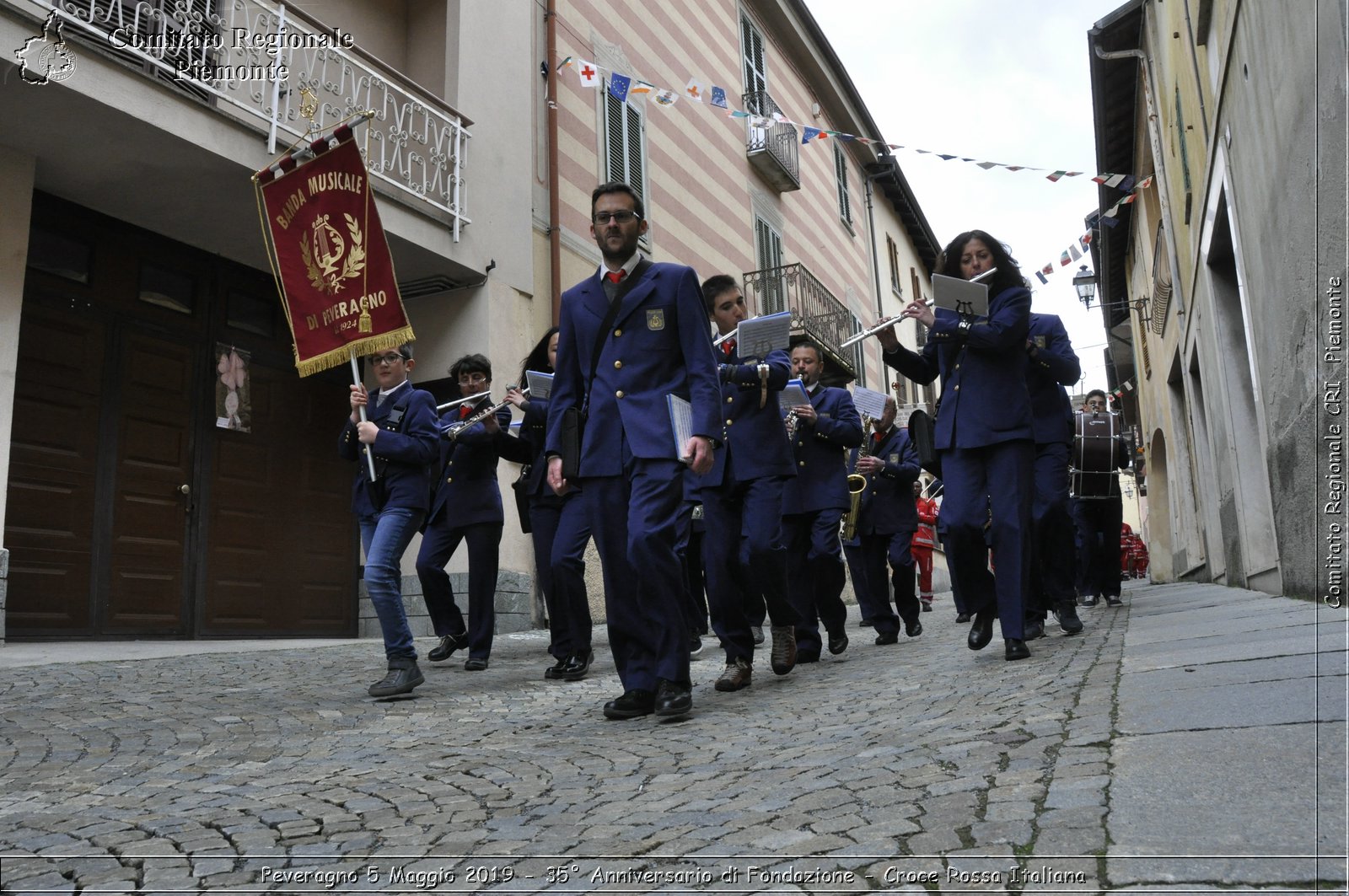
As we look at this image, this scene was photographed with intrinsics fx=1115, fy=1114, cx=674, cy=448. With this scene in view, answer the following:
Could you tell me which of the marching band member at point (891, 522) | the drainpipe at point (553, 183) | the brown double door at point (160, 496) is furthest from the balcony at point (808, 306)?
the marching band member at point (891, 522)

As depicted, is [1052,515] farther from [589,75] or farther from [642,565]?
[589,75]

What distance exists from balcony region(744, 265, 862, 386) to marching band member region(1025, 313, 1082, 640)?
1122 cm

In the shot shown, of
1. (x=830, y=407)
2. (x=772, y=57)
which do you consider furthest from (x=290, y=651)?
(x=772, y=57)

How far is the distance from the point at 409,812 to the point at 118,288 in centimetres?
809

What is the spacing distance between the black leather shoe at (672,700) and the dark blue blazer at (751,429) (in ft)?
4.51

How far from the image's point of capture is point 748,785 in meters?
2.91

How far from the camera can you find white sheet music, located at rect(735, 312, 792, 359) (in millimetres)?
5121

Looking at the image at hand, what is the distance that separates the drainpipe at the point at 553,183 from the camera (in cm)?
1306

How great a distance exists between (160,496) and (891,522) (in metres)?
6.20

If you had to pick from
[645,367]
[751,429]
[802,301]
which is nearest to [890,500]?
[751,429]

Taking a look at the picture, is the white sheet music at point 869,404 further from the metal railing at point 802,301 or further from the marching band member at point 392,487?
the metal railing at point 802,301

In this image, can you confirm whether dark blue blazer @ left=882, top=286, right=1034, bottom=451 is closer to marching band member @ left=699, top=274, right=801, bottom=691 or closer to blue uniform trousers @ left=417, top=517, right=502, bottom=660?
marching band member @ left=699, top=274, right=801, bottom=691

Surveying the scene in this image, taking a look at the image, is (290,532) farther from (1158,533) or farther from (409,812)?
(1158,533)

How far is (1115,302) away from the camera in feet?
86.8
